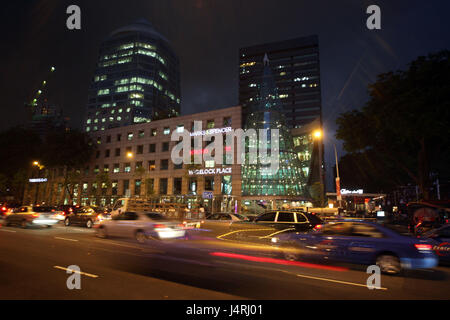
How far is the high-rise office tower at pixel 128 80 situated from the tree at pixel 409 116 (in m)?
102

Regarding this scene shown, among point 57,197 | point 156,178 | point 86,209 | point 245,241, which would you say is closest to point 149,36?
point 57,197

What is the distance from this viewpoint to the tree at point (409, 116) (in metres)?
20.2

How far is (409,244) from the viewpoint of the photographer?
313 inches

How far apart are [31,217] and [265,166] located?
3658 cm

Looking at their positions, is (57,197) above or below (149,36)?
below

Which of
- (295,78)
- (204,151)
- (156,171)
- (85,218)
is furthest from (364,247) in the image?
(295,78)

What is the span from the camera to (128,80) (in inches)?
4919

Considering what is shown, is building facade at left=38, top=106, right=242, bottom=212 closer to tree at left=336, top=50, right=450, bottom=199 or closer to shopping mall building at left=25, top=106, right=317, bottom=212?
shopping mall building at left=25, top=106, right=317, bottom=212

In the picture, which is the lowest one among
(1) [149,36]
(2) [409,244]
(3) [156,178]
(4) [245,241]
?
(4) [245,241]

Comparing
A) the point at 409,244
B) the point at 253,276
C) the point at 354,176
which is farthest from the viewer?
the point at 354,176

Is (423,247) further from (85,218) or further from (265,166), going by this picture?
(265,166)

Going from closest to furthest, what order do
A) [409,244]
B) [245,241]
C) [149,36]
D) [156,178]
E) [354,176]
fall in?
[409,244], [245,241], [156,178], [354,176], [149,36]
